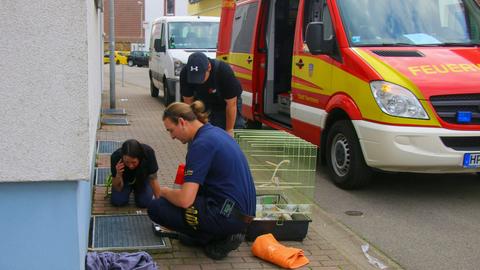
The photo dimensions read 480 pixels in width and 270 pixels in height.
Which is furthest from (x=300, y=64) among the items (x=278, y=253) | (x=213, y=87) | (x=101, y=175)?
(x=278, y=253)

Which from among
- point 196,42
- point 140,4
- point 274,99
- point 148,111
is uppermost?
point 140,4

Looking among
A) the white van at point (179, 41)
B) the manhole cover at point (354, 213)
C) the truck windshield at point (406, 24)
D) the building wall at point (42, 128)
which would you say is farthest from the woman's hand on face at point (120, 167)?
the white van at point (179, 41)

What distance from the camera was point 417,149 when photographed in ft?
18.0

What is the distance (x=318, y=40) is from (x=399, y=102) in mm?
1344

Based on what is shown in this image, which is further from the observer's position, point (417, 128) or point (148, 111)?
point (148, 111)

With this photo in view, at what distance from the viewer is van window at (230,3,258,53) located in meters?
9.02

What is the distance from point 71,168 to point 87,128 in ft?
0.78

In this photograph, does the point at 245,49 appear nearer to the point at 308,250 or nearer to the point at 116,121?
the point at 116,121

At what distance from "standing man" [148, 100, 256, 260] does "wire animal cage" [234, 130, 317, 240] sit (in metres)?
0.45

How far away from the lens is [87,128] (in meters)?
3.06

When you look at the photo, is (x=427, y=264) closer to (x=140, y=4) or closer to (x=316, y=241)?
(x=316, y=241)

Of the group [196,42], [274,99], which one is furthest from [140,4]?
[274,99]

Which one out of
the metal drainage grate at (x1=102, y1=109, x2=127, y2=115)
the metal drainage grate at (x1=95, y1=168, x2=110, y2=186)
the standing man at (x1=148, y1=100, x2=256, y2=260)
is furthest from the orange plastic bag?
the metal drainage grate at (x1=102, y1=109, x2=127, y2=115)

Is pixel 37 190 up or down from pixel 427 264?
up
